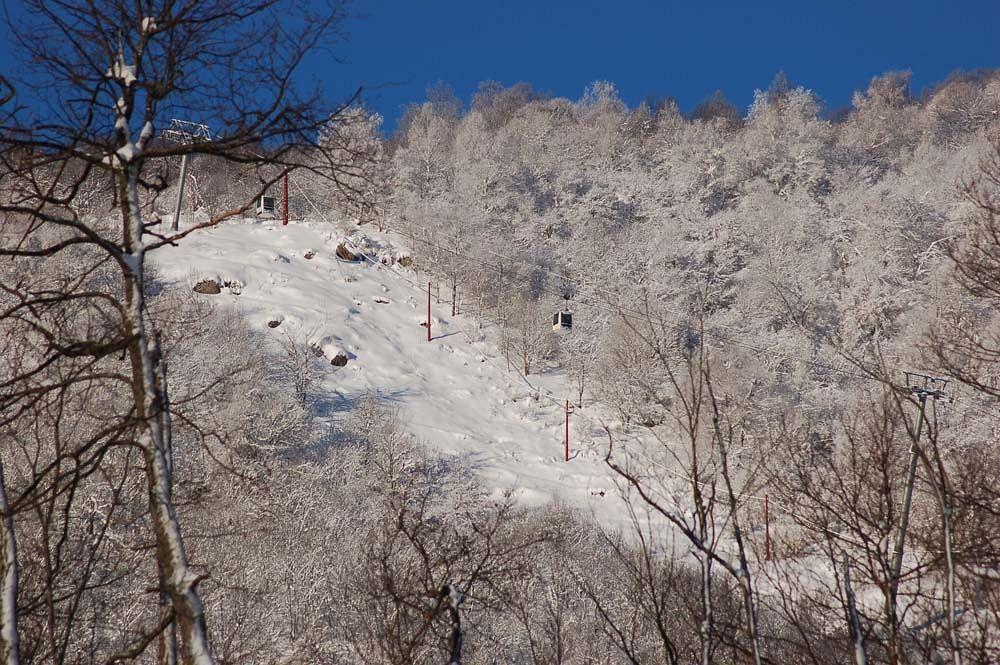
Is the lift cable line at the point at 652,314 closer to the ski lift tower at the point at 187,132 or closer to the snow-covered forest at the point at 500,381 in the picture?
the snow-covered forest at the point at 500,381

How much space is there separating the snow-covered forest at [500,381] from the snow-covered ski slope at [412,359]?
20cm

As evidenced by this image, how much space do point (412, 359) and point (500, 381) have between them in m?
4.16

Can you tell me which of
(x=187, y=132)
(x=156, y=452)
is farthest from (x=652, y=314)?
(x=156, y=452)

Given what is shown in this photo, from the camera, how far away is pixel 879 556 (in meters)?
2.59

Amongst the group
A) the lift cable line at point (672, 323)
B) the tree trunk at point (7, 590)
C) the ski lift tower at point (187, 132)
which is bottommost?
the tree trunk at point (7, 590)

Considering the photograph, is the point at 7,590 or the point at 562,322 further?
the point at 562,322

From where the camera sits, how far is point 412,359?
31.2 m

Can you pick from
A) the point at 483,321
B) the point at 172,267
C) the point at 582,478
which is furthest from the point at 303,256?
the point at 582,478

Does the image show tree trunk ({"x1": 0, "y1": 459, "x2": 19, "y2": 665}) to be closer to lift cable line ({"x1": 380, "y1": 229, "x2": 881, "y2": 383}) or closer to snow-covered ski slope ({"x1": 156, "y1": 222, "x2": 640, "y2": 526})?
snow-covered ski slope ({"x1": 156, "y1": 222, "x2": 640, "y2": 526})

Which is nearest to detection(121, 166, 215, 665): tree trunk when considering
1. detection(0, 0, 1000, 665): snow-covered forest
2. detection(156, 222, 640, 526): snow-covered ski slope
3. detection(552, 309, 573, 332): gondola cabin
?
detection(0, 0, 1000, 665): snow-covered forest

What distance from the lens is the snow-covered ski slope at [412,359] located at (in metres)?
25.5

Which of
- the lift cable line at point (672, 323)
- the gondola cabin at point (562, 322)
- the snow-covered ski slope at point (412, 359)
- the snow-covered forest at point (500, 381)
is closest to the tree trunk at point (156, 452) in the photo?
the snow-covered forest at point (500, 381)

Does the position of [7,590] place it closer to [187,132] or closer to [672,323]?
[187,132]

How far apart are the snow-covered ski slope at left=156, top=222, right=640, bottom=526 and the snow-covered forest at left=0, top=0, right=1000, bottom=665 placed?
20 centimetres
